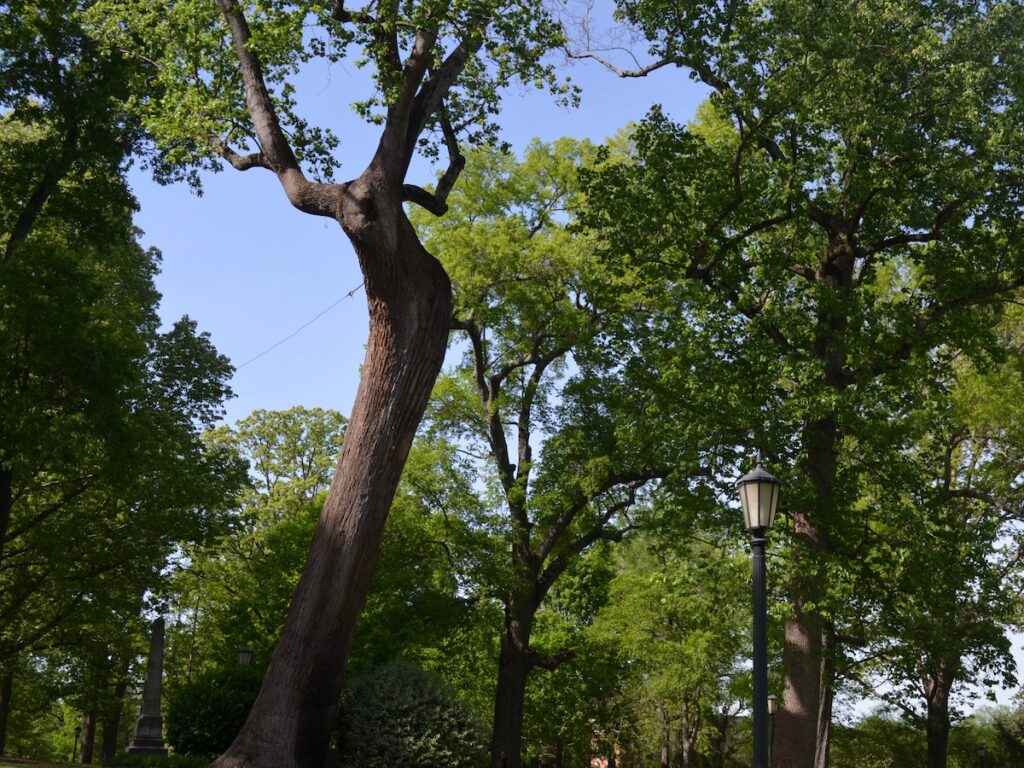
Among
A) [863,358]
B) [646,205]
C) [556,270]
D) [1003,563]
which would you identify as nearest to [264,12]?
[646,205]

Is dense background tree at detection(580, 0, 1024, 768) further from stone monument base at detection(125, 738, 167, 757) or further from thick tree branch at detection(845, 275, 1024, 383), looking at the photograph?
stone monument base at detection(125, 738, 167, 757)

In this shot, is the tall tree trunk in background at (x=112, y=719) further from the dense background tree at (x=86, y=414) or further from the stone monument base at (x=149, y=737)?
the stone monument base at (x=149, y=737)

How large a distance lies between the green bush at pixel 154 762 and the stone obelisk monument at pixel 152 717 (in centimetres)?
224

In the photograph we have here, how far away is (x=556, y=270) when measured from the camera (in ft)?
82.2

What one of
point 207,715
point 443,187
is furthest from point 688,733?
point 443,187

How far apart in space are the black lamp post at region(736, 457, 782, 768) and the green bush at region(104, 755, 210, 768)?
36.1 ft

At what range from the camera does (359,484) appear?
484 inches

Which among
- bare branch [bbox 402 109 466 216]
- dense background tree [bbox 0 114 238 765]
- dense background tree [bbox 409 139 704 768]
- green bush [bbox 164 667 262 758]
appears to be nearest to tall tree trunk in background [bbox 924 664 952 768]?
dense background tree [bbox 409 139 704 768]

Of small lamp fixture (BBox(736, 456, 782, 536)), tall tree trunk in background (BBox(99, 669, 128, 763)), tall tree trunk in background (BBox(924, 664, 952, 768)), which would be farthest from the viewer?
tall tree trunk in background (BBox(99, 669, 128, 763))

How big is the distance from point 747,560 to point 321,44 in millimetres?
10140

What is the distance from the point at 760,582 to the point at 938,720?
22.0 metres

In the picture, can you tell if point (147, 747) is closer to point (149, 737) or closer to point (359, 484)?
point (149, 737)

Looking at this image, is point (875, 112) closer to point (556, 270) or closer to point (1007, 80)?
point (1007, 80)

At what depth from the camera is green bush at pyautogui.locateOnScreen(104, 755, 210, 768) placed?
672 inches
